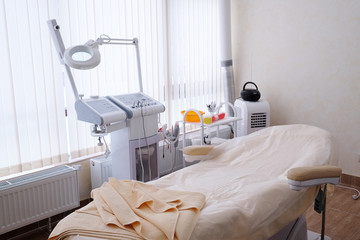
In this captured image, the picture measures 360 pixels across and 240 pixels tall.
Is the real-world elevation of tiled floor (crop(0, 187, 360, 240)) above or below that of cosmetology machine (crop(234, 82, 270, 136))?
below

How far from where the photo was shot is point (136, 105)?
240 centimetres

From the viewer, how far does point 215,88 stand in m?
4.09

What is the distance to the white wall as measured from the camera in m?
3.18

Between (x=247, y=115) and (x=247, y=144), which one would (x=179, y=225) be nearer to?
(x=247, y=144)

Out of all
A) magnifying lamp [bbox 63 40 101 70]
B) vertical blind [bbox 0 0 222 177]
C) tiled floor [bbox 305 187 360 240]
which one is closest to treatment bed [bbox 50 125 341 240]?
tiled floor [bbox 305 187 360 240]

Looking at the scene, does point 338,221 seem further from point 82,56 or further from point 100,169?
point 82,56

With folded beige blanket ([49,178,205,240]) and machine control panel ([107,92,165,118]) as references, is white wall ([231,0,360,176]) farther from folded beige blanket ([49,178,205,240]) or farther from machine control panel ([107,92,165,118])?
folded beige blanket ([49,178,205,240])

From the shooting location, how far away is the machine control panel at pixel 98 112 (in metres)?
2.12

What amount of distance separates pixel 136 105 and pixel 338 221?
1802mm

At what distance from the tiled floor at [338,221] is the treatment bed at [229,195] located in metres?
0.56

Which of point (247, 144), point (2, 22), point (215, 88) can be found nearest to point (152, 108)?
point (247, 144)

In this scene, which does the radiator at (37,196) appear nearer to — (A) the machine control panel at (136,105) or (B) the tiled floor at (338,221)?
(B) the tiled floor at (338,221)

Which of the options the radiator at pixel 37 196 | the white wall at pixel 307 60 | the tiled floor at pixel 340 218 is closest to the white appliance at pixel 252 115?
the white wall at pixel 307 60

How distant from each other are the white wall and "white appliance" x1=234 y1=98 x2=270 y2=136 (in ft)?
1.06
